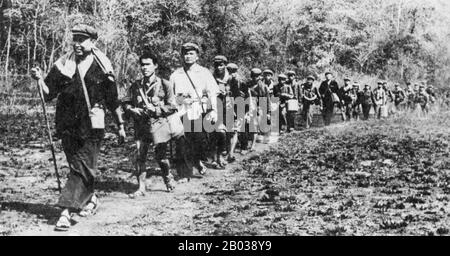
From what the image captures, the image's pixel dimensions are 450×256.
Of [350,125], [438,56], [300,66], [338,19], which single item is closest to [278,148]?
[350,125]

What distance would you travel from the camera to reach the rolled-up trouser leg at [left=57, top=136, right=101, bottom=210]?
6.79 meters

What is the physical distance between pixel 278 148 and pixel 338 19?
25.3 metres

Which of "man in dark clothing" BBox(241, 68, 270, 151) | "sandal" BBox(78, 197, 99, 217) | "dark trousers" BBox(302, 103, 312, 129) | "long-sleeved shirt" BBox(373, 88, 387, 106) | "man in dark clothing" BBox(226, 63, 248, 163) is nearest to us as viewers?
"sandal" BBox(78, 197, 99, 217)

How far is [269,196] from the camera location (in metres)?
8.66

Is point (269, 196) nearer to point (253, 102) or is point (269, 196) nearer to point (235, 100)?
point (235, 100)

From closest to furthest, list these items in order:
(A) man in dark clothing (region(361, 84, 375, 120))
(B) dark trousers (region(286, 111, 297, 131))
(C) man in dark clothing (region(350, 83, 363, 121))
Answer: (B) dark trousers (region(286, 111, 297, 131)) < (C) man in dark clothing (region(350, 83, 363, 121)) < (A) man in dark clothing (region(361, 84, 375, 120))

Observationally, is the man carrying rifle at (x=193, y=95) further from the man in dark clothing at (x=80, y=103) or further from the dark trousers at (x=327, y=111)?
the dark trousers at (x=327, y=111)

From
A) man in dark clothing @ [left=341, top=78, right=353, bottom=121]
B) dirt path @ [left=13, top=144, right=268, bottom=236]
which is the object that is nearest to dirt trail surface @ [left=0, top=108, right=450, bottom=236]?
dirt path @ [left=13, top=144, right=268, bottom=236]

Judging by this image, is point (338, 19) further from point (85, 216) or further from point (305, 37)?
point (85, 216)

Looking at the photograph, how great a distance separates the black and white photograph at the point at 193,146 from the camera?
6879 mm

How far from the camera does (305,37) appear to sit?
34000 mm

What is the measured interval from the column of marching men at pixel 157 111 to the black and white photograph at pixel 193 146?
0.02 m

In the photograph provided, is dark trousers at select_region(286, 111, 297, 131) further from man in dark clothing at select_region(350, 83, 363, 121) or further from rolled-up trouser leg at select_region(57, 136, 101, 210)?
rolled-up trouser leg at select_region(57, 136, 101, 210)

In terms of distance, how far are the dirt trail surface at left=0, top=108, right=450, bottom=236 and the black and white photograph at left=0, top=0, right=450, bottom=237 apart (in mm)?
33
